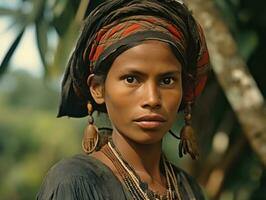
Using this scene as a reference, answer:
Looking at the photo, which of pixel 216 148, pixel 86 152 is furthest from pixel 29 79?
pixel 86 152

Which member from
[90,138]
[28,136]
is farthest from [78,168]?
[28,136]

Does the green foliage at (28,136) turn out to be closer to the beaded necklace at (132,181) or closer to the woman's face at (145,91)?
the beaded necklace at (132,181)

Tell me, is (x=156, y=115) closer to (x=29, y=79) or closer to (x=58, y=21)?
(x=58, y=21)

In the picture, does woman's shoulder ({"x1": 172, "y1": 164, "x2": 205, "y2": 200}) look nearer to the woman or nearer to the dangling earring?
the woman

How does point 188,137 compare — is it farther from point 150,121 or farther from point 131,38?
point 131,38

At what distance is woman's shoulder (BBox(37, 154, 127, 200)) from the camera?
2.38 m

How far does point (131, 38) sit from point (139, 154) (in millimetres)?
336

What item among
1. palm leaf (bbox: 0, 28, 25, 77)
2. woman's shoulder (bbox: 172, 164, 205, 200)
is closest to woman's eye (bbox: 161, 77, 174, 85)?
woman's shoulder (bbox: 172, 164, 205, 200)

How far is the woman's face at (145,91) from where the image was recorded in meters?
2.43

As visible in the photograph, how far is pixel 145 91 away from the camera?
→ 2426 mm

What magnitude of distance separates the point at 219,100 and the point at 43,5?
132cm

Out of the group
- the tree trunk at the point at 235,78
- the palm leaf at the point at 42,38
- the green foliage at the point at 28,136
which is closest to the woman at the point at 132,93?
the tree trunk at the point at 235,78

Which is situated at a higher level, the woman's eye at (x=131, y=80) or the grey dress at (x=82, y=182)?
the woman's eye at (x=131, y=80)

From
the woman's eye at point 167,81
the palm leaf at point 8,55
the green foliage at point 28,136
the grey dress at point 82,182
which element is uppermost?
the green foliage at point 28,136
